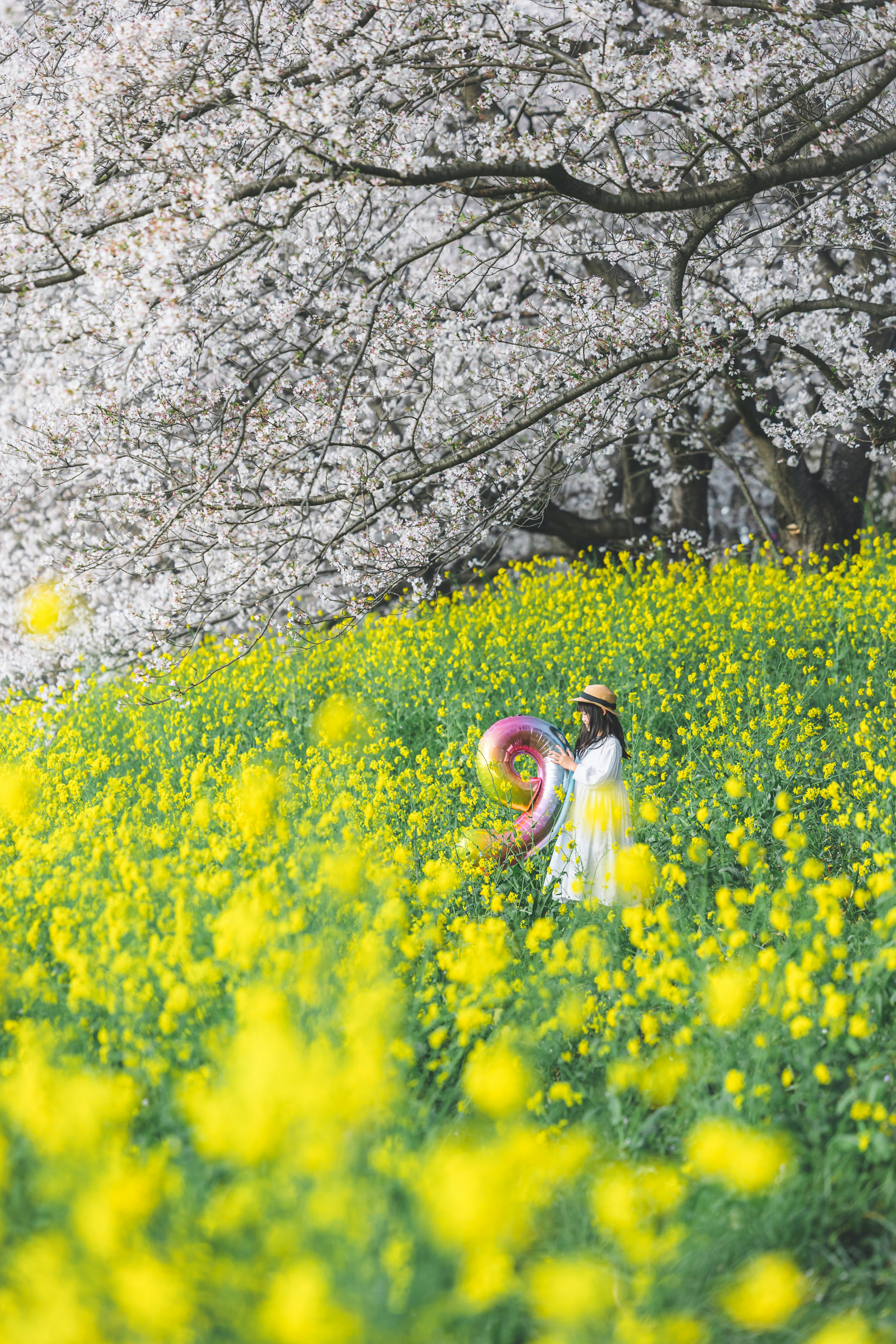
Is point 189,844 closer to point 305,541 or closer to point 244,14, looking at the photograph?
point 305,541

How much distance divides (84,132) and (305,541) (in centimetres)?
305

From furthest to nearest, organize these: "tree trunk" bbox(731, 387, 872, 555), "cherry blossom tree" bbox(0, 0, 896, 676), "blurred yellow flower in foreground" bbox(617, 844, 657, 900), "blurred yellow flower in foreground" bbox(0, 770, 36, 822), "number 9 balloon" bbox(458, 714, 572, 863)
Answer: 1. "tree trunk" bbox(731, 387, 872, 555)
2. "number 9 balloon" bbox(458, 714, 572, 863)
3. "cherry blossom tree" bbox(0, 0, 896, 676)
4. "blurred yellow flower in foreground" bbox(0, 770, 36, 822)
5. "blurred yellow flower in foreground" bbox(617, 844, 657, 900)

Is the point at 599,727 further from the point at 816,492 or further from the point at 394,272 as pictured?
the point at 816,492

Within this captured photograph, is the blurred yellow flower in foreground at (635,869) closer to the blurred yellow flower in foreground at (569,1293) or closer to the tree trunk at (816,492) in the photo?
the blurred yellow flower in foreground at (569,1293)

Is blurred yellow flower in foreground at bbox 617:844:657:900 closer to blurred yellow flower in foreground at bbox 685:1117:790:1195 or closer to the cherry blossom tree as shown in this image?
blurred yellow flower in foreground at bbox 685:1117:790:1195

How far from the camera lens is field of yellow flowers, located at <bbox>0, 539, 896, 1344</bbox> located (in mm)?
1702

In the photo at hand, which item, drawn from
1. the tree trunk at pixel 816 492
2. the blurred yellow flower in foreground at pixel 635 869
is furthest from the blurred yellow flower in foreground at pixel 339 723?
→ the tree trunk at pixel 816 492

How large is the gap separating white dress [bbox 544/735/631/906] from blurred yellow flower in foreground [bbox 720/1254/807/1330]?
2265 mm

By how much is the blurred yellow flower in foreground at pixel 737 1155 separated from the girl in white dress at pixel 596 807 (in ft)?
6.55

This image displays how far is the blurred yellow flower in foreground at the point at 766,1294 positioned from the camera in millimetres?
1681

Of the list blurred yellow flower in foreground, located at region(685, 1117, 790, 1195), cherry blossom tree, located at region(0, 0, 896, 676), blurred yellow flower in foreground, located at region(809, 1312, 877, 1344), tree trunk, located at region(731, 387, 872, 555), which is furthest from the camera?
tree trunk, located at region(731, 387, 872, 555)

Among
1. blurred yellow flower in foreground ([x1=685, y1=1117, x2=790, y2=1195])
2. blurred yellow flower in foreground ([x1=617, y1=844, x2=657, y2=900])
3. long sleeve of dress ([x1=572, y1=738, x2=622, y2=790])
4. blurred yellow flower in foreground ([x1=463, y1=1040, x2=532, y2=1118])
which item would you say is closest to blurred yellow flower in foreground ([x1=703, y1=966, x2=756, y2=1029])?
blurred yellow flower in foreground ([x1=685, y1=1117, x2=790, y2=1195])

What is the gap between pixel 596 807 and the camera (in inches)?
182

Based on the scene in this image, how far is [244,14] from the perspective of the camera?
5.53 meters
